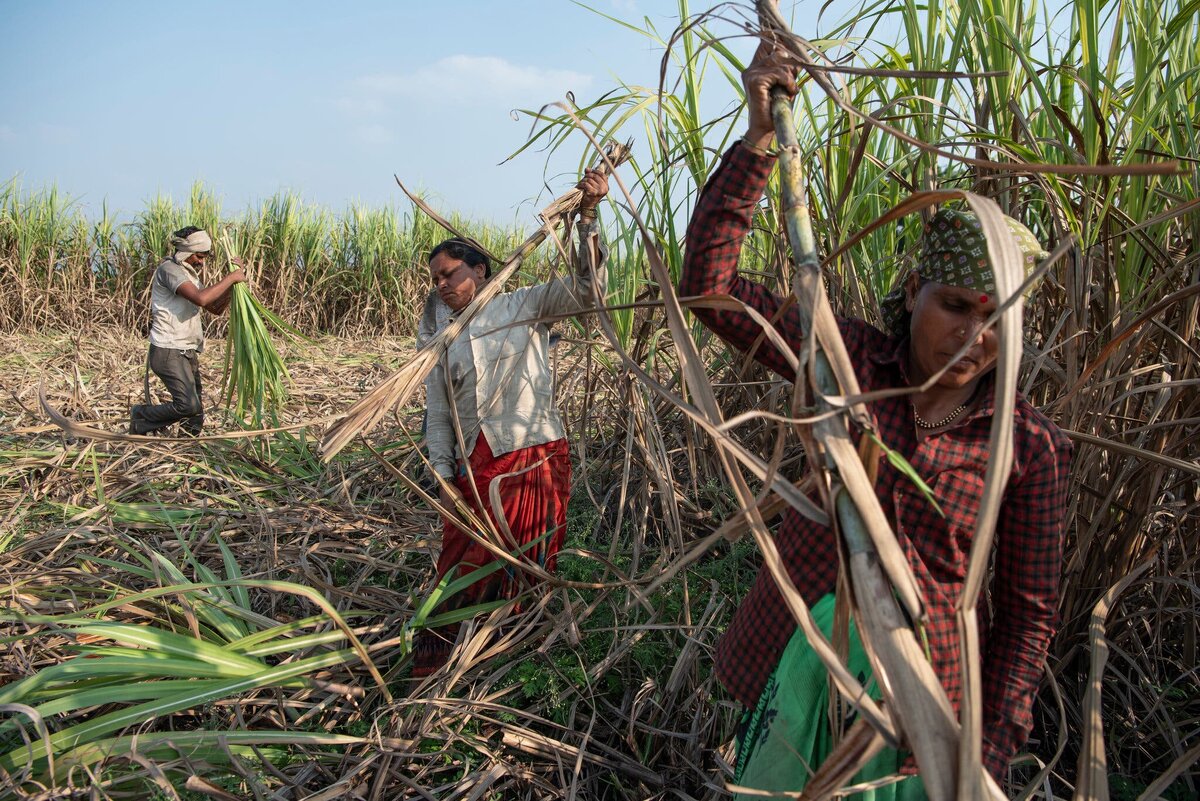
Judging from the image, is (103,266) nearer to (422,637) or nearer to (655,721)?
(422,637)

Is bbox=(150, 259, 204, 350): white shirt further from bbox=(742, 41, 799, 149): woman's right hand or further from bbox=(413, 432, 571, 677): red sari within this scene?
bbox=(742, 41, 799, 149): woman's right hand

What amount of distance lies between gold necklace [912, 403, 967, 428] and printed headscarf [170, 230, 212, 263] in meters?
4.61

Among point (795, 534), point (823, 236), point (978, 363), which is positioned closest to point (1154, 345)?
point (823, 236)

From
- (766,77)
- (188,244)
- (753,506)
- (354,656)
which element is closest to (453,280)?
(354,656)

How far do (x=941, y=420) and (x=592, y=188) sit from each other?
975 millimetres

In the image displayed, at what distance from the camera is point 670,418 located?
2838 millimetres

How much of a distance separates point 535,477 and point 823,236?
105cm

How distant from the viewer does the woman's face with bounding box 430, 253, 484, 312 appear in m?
2.38

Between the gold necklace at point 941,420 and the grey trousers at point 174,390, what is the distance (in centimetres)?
426

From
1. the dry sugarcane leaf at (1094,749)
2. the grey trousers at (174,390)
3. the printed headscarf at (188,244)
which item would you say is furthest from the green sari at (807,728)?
the printed headscarf at (188,244)

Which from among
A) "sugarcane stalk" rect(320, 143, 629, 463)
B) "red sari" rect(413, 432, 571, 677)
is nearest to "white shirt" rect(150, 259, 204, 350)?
"red sari" rect(413, 432, 571, 677)

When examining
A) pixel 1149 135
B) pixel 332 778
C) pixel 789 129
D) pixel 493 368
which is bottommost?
pixel 332 778

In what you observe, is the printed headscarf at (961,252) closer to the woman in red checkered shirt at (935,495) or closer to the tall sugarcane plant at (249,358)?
the woman in red checkered shirt at (935,495)

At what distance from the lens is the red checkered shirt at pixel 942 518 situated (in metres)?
1.07
